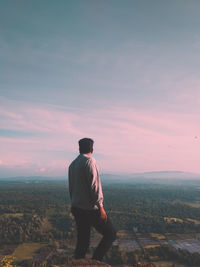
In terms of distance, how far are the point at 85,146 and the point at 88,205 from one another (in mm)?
1285

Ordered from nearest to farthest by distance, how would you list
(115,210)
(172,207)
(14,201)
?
1. (115,210)
2. (172,207)
3. (14,201)

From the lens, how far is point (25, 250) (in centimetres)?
5825

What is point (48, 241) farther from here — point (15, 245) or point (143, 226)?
point (143, 226)

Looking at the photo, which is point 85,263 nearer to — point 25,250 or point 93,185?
point 93,185

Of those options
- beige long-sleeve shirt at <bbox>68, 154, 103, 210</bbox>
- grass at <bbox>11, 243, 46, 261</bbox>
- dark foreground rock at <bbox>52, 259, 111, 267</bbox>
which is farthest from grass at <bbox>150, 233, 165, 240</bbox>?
beige long-sleeve shirt at <bbox>68, 154, 103, 210</bbox>

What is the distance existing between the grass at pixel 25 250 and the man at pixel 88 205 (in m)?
56.8

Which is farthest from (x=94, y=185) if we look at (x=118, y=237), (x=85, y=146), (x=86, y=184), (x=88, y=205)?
(x=118, y=237)

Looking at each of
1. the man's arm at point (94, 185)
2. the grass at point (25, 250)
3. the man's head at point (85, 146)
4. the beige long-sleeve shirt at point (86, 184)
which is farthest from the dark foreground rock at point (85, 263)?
the grass at point (25, 250)

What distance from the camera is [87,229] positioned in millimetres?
4566

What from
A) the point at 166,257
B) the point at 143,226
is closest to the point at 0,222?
the point at 143,226

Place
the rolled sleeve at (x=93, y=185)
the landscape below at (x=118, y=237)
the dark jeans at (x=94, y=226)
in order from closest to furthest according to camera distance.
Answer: the rolled sleeve at (x=93, y=185), the dark jeans at (x=94, y=226), the landscape below at (x=118, y=237)

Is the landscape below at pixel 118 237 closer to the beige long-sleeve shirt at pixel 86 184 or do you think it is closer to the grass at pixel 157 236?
the grass at pixel 157 236

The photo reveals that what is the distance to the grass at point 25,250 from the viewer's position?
52.8 meters

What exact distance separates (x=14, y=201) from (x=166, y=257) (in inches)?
4003
